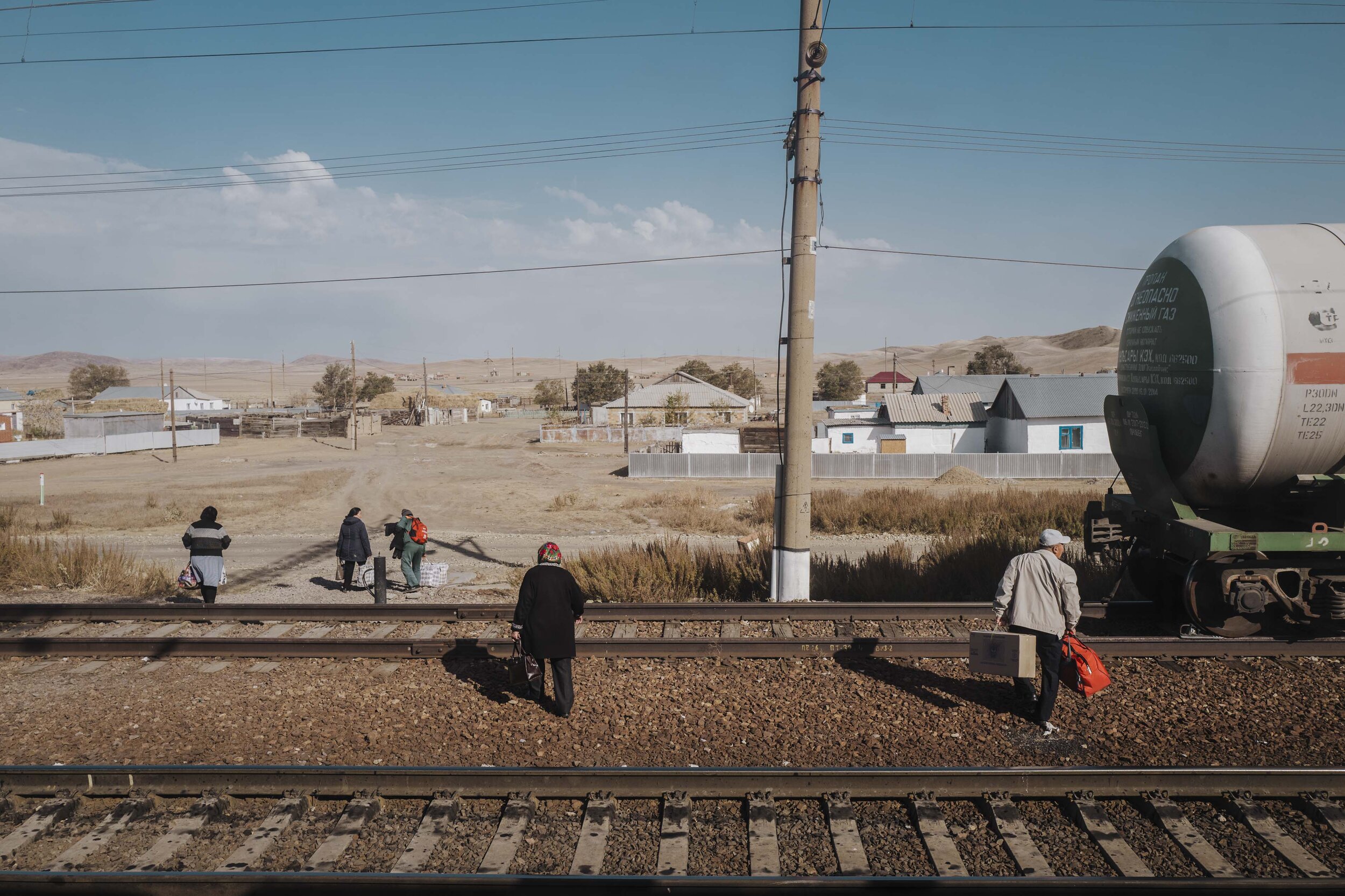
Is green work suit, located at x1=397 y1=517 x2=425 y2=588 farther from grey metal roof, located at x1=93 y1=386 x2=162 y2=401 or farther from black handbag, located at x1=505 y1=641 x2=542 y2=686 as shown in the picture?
grey metal roof, located at x1=93 y1=386 x2=162 y2=401

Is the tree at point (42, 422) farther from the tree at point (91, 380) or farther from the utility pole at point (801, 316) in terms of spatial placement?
the utility pole at point (801, 316)

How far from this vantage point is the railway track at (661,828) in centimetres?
451

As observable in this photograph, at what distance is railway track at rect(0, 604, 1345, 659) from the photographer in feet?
27.5

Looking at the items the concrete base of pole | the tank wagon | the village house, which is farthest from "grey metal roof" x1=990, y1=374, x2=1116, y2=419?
the concrete base of pole

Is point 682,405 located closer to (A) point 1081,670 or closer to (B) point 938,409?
(B) point 938,409

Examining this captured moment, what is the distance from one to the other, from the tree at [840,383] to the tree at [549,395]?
35.8m

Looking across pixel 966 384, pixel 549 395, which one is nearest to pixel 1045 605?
pixel 966 384

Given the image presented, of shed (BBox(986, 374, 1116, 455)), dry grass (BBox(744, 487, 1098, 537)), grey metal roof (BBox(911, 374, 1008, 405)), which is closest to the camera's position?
dry grass (BBox(744, 487, 1098, 537))

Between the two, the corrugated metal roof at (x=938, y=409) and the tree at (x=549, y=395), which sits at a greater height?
the tree at (x=549, y=395)

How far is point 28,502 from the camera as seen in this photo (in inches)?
1104

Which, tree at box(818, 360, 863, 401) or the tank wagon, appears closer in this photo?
the tank wagon

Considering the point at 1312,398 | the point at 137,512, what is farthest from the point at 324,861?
the point at 137,512

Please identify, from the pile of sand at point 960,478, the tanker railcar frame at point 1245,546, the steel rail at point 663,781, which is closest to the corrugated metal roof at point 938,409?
the pile of sand at point 960,478

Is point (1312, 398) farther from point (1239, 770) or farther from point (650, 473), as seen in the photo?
point (650, 473)
